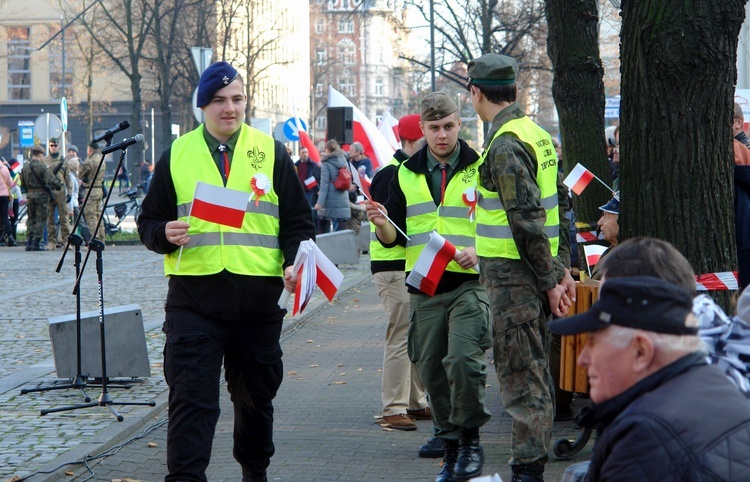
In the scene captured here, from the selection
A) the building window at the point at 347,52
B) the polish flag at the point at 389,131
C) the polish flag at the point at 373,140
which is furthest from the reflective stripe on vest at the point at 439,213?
the building window at the point at 347,52

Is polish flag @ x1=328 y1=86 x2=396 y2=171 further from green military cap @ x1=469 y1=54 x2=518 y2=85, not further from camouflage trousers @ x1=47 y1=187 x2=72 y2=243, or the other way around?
camouflage trousers @ x1=47 y1=187 x2=72 y2=243

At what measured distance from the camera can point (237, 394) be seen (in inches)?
208

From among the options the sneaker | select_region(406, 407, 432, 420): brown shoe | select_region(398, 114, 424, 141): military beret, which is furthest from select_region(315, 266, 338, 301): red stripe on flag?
select_region(406, 407, 432, 420): brown shoe

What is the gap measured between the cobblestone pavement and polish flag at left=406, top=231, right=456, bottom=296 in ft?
3.54

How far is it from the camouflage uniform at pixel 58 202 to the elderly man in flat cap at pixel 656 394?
861 inches

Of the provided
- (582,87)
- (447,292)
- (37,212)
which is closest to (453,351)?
(447,292)

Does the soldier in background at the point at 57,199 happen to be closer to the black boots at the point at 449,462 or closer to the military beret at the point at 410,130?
the military beret at the point at 410,130

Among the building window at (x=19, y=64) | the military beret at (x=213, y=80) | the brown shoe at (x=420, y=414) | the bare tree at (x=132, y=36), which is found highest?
the building window at (x=19, y=64)

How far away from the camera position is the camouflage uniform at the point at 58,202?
23500 mm

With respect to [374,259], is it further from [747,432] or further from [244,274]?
[747,432]

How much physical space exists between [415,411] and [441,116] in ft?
7.84

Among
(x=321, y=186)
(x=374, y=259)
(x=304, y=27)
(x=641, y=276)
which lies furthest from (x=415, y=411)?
(x=304, y=27)

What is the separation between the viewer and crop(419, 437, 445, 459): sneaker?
6610 millimetres

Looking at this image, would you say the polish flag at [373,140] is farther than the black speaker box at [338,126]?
No
